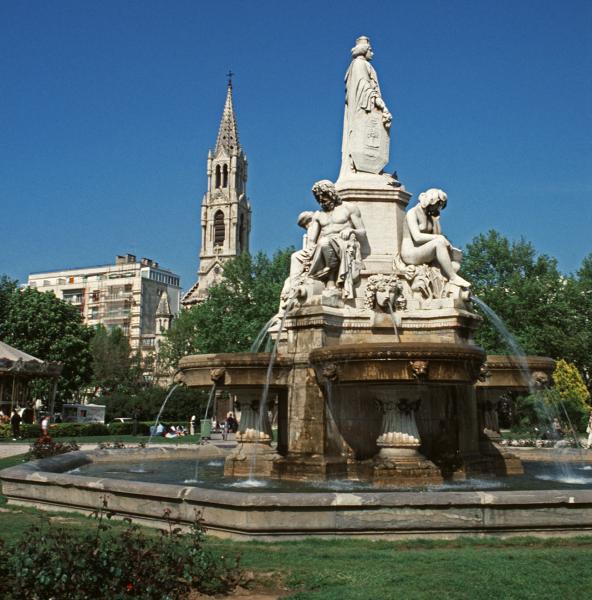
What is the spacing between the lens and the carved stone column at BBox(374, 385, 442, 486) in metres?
9.85

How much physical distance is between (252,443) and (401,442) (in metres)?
3.31

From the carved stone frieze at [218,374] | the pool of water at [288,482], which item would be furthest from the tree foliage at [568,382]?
the carved stone frieze at [218,374]

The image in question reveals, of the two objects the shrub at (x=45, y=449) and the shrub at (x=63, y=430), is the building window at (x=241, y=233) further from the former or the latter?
the shrub at (x=45, y=449)

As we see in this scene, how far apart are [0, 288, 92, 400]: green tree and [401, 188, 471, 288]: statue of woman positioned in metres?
41.4

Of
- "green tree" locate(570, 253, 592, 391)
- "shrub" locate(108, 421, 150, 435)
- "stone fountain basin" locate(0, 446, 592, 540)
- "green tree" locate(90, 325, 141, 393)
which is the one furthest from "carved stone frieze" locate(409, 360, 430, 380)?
"green tree" locate(90, 325, 141, 393)

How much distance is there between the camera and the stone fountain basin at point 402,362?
9.69 meters

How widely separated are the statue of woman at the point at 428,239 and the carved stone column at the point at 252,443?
365cm

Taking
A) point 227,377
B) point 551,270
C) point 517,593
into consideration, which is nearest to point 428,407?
point 227,377

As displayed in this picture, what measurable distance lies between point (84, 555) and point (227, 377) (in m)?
6.49

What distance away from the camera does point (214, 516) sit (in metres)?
7.58

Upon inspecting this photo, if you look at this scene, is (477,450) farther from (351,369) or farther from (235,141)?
(235,141)

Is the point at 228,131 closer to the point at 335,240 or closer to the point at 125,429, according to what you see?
the point at 125,429

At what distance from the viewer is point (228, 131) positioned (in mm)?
124312

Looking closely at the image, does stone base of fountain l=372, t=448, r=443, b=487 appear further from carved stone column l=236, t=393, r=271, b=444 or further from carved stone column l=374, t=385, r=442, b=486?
carved stone column l=236, t=393, r=271, b=444
